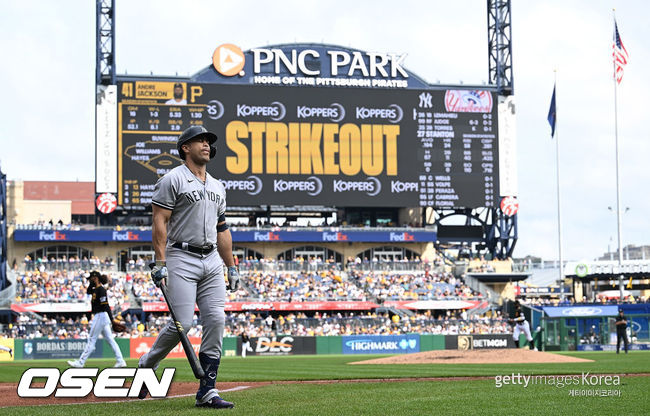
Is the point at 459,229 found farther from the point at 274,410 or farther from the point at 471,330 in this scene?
the point at 274,410

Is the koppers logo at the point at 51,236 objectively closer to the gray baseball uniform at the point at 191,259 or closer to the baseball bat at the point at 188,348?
the gray baseball uniform at the point at 191,259

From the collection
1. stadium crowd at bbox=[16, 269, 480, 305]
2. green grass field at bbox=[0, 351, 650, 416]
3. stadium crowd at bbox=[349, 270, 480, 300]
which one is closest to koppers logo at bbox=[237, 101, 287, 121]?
stadium crowd at bbox=[16, 269, 480, 305]

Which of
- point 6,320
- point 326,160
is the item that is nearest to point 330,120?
point 326,160

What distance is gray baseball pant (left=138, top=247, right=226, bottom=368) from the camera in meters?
7.84

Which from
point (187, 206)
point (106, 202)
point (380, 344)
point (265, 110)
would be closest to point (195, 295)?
point (187, 206)

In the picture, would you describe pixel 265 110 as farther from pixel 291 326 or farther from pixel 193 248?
pixel 193 248

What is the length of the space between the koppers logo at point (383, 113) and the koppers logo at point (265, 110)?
162 inches

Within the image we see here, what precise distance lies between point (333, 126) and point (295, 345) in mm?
14706

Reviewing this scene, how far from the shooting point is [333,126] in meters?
49.2

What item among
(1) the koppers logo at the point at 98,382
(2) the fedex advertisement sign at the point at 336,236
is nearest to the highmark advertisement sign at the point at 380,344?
(2) the fedex advertisement sign at the point at 336,236

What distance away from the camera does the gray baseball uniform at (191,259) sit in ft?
25.8

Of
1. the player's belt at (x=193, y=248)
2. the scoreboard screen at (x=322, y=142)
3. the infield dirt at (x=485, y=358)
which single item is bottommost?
the infield dirt at (x=485, y=358)

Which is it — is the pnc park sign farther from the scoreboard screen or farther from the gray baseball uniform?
the gray baseball uniform

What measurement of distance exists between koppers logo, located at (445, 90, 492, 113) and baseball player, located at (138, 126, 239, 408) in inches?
1682
